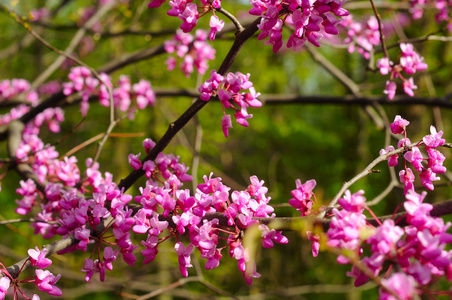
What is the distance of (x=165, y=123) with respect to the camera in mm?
10922

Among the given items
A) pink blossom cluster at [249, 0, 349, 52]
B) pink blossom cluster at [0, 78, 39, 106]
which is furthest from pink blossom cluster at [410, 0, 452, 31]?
pink blossom cluster at [0, 78, 39, 106]

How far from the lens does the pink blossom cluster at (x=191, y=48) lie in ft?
13.1

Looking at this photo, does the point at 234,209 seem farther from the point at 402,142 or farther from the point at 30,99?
the point at 30,99

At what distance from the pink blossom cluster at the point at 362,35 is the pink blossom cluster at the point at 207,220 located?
228 centimetres

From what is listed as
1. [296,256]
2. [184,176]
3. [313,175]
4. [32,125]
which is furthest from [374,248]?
[296,256]

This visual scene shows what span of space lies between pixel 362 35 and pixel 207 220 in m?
2.86

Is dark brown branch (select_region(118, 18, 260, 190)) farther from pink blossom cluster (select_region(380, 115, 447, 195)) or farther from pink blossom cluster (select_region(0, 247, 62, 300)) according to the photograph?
pink blossom cluster (select_region(380, 115, 447, 195))

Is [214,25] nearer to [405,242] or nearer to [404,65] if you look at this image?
[405,242]

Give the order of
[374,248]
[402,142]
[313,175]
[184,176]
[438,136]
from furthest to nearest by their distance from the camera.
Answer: [313,175]
[184,176]
[402,142]
[438,136]
[374,248]

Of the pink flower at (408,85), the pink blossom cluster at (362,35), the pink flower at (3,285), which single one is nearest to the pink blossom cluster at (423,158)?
the pink flower at (408,85)

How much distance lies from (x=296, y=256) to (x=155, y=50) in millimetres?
9647

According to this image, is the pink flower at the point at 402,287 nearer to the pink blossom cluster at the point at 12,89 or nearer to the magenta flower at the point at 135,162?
the magenta flower at the point at 135,162

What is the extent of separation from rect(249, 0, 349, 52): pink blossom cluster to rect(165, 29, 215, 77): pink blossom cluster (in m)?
2.48

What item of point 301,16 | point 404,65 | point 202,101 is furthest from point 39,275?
point 404,65
